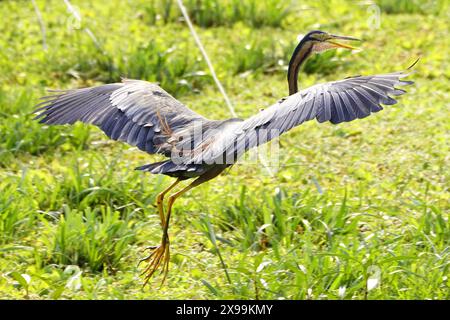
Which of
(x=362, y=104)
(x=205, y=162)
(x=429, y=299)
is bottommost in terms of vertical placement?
(x=429, y=299)

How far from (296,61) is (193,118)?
2.62 feet

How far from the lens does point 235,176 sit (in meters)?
6.38

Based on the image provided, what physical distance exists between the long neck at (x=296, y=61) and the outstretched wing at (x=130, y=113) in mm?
615

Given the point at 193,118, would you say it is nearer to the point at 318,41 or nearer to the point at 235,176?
the point at 318,41

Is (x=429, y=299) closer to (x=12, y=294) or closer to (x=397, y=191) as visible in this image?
(x=397, y=191)

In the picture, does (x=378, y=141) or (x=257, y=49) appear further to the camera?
(x=257, y=49)

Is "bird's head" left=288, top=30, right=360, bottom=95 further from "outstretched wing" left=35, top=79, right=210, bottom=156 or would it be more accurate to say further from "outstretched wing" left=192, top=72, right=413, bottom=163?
"outstretched wing" left=192, top=72, right=413, bottom=163

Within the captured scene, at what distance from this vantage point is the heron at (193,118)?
434 cm

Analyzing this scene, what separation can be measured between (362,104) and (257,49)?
3779mm

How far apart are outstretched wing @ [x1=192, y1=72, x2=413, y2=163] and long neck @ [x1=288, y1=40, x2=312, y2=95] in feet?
2.76

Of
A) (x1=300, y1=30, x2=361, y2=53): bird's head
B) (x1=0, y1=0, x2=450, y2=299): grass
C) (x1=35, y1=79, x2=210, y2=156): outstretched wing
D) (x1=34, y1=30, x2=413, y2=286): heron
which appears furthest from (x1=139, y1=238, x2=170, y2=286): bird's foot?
(x1=300, y1=30, x2=361, y2=53): bird's head

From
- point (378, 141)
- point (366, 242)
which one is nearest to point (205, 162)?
point (366, 242)

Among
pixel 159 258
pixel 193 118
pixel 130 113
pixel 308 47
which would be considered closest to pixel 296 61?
pixel 308 47

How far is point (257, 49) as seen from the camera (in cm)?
802
